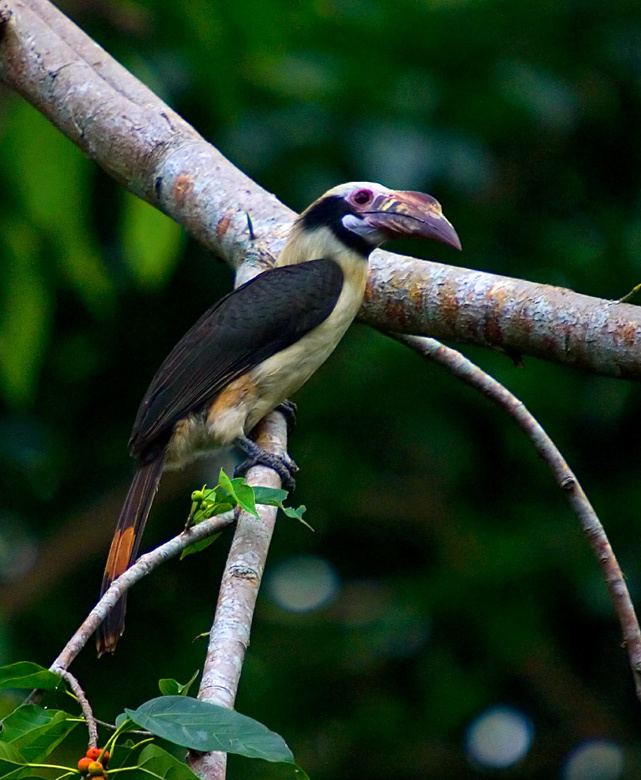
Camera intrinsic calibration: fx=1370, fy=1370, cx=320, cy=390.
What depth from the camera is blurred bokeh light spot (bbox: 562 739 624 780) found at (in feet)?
17.4

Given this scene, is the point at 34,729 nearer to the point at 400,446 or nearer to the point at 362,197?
the point at 362,197

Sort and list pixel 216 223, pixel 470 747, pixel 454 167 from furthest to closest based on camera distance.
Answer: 1. pixel 470 747
2. pixel 454 167
3. pixel 216 223

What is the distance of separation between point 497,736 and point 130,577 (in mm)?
3687

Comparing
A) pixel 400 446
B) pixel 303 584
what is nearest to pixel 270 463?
pixel 400 446

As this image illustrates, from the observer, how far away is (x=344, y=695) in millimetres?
5492

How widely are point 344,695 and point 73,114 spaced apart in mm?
2844

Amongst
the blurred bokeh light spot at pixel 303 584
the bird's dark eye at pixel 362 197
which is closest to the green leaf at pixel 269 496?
the bird's dark eye at pixel 362 197

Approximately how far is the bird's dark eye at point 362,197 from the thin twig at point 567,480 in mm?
513

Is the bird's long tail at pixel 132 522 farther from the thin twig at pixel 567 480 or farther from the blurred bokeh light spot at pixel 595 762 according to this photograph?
the blurred bokeh light spot at pixel 595 762

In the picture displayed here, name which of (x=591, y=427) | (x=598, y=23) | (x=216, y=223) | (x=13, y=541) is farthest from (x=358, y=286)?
(x=13, y=541)

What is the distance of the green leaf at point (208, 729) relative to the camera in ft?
5.78

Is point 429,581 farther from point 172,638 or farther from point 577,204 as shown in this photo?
point 577,204

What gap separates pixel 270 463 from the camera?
10.0 feet

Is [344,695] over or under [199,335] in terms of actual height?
under
